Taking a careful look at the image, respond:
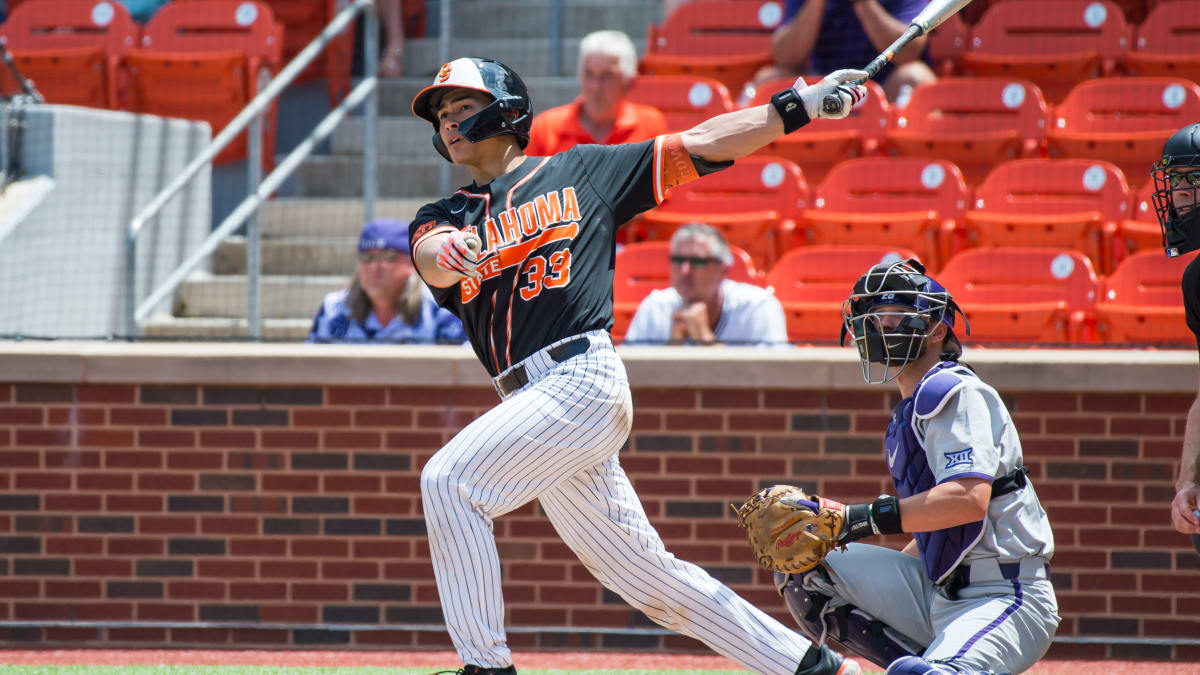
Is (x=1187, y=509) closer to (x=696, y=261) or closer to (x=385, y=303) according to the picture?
(x=696, y=261)

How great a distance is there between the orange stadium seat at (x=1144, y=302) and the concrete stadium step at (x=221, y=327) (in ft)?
12.1

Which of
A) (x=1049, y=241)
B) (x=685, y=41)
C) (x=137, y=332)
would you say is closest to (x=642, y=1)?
(x=685, y=41)

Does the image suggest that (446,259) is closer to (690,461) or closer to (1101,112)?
(690,461)

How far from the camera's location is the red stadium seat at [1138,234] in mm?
6340

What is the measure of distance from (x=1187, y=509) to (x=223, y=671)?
291 cm

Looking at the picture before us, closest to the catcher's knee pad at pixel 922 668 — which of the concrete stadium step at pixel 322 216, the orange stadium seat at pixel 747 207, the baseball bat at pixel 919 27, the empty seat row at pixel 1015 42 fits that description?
the baseball bat at pixel 919 27

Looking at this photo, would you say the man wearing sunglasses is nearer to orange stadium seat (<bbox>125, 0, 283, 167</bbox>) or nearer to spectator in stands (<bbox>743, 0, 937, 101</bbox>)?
spectator in stands (<bbox>743, 0, 937, 101</bbox>)

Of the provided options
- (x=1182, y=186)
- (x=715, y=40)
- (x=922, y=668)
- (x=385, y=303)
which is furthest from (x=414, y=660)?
(x=715, y=40)

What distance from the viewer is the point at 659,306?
555 centimetres

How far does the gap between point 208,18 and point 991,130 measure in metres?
4.85

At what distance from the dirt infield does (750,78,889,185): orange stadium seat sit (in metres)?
3.38

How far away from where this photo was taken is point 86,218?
6949 mm

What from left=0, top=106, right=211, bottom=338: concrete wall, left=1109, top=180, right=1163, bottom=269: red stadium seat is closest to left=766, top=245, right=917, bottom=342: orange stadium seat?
left=1109, top=180, right=1163, bottom=269: red stadium seat

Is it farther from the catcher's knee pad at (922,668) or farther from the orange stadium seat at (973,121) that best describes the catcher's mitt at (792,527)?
the orange stadium seat at (973,121)
